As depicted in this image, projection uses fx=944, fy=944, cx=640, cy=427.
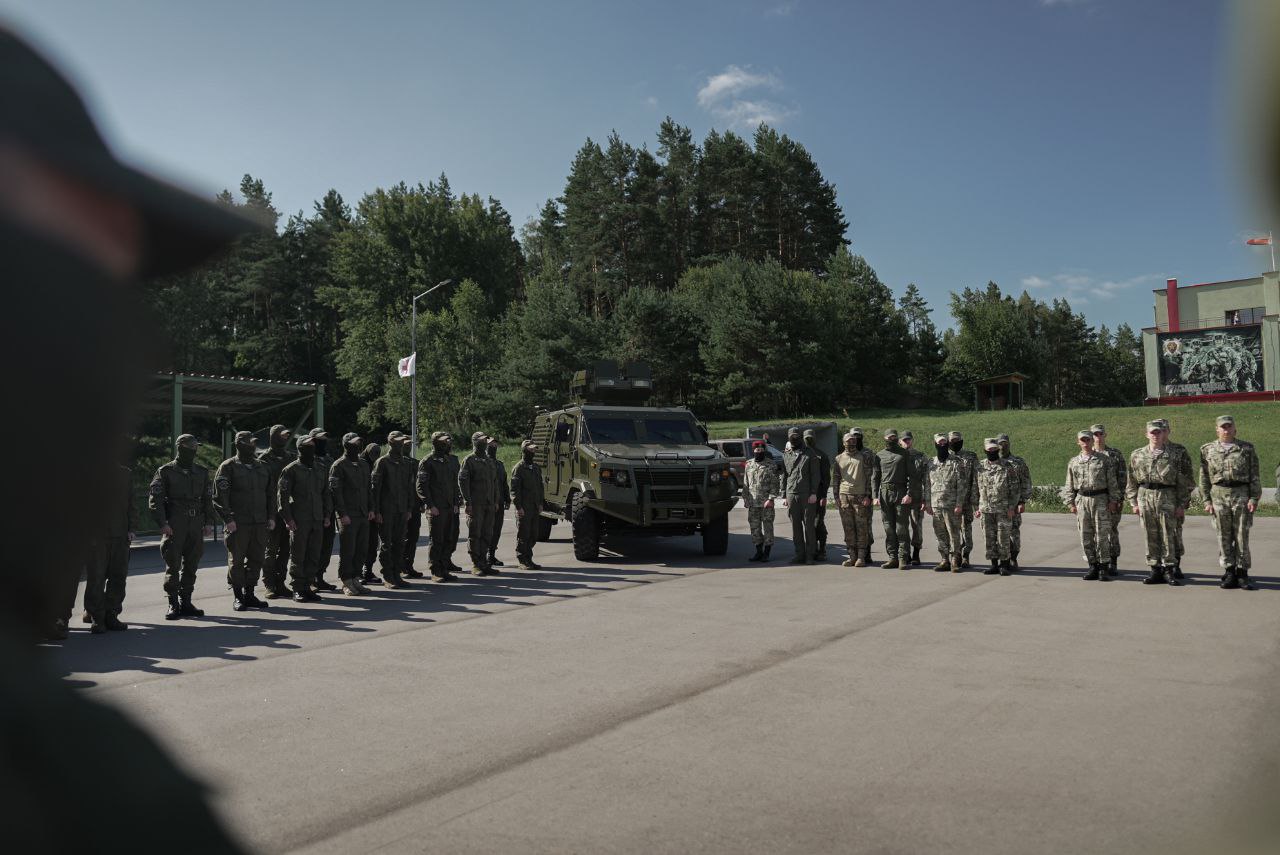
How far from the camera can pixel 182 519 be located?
28.5 feet

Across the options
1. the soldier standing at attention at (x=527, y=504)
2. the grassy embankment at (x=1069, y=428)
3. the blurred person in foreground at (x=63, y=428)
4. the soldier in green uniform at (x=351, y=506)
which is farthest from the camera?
the grassy embankment at (x=1069, y=428)

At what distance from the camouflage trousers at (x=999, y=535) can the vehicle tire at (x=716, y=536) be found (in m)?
3.35

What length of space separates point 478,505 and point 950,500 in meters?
5.44

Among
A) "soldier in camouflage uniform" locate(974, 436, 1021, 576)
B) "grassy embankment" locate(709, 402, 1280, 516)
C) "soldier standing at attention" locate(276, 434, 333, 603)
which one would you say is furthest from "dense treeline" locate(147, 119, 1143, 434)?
"soldier in camouflage uniform" locate(974, 436, 1021, 576)

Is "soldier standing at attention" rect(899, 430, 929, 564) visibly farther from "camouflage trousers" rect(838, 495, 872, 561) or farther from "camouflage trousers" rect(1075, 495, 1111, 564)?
"camouflage trousers" rect(1075, 495, 1111, 564)

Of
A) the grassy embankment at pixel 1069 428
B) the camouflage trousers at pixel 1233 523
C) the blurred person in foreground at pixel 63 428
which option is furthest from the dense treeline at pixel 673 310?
the blurred person in foreground at pixel 63 428

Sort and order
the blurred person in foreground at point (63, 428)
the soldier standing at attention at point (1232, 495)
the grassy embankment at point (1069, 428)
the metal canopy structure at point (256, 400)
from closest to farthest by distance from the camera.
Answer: the blurred person in foreground at point (63, 428) < the soldier standing at attention at point (1232, 495) < the metal canopy structure at point (256, 400) < the grassy embankment at point (1069, 428)

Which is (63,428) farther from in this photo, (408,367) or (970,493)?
(408,367)

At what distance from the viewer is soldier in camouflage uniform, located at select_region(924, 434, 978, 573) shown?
412 inches

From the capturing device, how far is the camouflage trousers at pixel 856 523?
11.2 meters

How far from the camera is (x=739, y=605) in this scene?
829 cm

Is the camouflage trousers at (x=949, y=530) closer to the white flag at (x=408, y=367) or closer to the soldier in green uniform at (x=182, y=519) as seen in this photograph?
the soldier in green uniform at (x=182, y=519)

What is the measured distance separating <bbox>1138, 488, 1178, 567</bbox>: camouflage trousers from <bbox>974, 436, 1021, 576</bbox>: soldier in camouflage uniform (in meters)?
1.35

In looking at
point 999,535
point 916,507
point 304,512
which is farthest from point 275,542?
point 999,535
